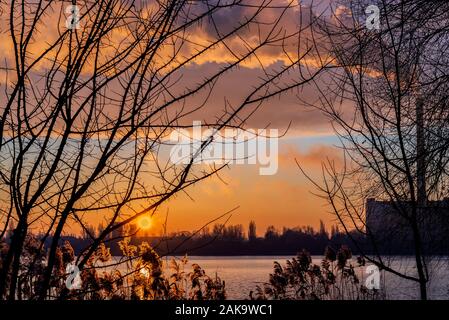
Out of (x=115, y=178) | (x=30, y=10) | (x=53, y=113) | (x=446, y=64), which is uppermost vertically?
(x=446, y=64)

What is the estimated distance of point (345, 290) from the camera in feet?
35.5

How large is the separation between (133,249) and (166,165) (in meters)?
5.12

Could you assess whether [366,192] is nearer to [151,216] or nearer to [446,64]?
[446,64]
